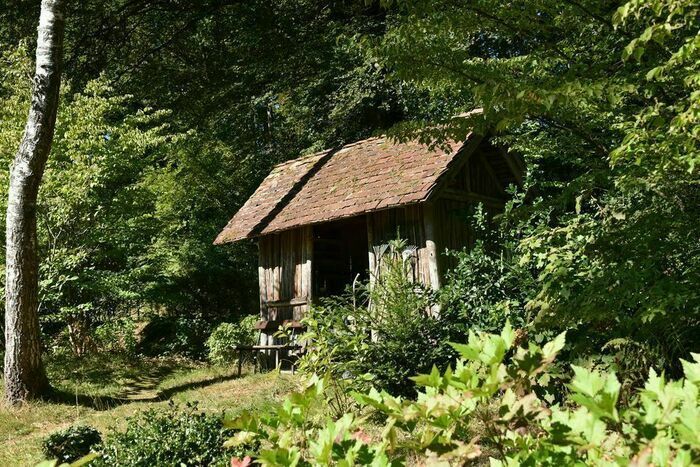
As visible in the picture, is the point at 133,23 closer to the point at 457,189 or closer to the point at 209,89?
the point at 209,89

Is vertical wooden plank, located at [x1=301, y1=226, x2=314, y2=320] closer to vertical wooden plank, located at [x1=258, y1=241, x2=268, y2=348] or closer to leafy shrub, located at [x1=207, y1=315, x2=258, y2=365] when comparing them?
vertical wooden plank, located at [x1=258, y1=241, x2=268, y2=348]

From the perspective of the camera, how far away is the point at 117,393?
1214 centimetres

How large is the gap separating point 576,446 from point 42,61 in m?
10.8

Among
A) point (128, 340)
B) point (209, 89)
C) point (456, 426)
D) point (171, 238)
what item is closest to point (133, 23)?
point (209, 89)

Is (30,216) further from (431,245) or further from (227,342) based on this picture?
(431,245)

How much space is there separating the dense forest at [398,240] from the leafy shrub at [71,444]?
2.76ft

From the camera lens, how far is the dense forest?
184cm

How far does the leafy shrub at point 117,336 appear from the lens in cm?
1495

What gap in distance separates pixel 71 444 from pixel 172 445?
5.29ft

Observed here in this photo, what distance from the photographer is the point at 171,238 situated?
19.1 metres

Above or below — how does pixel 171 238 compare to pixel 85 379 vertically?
above

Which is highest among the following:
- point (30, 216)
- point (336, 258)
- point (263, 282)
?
point (30, 216)

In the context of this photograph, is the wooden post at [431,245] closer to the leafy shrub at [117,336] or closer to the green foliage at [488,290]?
the green foliage at [488,290]

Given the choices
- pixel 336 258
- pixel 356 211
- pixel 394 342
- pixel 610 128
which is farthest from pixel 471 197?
pixel 610 128
